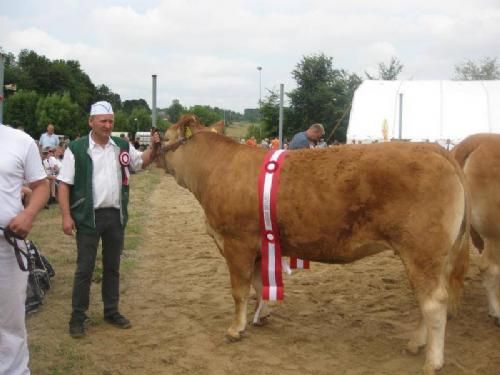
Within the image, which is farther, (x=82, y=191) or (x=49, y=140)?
(x=49, y=140)

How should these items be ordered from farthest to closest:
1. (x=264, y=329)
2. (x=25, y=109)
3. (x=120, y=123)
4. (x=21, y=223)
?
1. (x=120, y=123)
2. (x=25, y=109)
3. (x=264, y=329)
4. (x=21, y=223)

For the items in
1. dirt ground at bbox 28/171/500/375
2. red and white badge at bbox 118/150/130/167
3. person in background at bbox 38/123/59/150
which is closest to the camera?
dirt ground at bbox 28/171/500/375

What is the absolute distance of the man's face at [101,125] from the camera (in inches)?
188

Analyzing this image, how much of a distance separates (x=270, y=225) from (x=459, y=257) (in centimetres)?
166

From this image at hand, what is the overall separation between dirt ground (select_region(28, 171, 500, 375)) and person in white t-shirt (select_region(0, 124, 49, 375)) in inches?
39.8

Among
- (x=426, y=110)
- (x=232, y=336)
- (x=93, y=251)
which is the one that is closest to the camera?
(x=232, y=336)

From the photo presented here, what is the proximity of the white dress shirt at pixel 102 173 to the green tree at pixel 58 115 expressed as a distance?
57677 millimetres

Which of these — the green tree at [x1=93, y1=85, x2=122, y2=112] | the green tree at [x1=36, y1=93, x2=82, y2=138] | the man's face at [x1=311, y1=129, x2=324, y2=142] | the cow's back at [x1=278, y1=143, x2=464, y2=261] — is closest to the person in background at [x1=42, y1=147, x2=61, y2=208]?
the man's face at [x1=311, y1=129, x2=324, y2=142]

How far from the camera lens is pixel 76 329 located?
4.85 metres

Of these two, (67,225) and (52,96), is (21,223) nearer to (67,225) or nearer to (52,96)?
(67,225)

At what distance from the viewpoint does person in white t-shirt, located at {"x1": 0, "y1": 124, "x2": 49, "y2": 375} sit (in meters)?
3.00

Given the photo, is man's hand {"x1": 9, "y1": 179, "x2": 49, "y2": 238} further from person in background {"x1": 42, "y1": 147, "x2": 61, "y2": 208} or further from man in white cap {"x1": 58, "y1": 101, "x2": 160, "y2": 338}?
person in background {"x1": 42, "y1": 147, "x2": 61, "y2": 208}

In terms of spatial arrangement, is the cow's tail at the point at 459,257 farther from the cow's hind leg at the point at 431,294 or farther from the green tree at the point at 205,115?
the green tree at the point at 205,115

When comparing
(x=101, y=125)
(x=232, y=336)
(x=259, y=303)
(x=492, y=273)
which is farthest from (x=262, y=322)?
(x=101, y=125)
